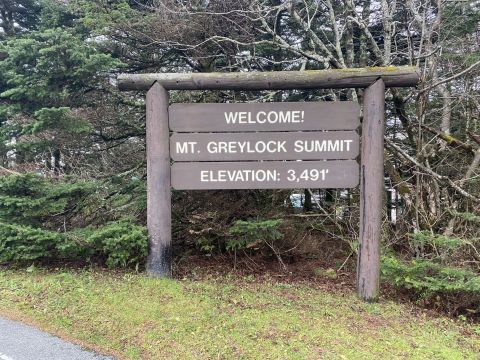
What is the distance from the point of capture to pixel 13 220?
521cm

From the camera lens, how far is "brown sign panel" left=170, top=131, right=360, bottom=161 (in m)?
4.46

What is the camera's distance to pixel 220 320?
3.79 m

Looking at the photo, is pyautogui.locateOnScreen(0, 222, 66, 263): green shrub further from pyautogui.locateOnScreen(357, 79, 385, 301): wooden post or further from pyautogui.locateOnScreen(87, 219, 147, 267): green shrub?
pyautogui.locateOnScreen(357, 79, 385, 301): wooden post

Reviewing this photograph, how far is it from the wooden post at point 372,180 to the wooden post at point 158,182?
2.44 meters

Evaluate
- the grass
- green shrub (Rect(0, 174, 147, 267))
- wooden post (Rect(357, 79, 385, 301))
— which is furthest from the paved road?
wooden post (Rect(357, 79, 385, 301))

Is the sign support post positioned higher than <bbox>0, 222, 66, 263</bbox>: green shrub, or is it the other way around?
the sign support post

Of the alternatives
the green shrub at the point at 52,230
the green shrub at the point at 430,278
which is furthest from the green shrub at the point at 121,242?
the green shrub at the point at 430,278

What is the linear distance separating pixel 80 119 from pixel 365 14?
6035 mm

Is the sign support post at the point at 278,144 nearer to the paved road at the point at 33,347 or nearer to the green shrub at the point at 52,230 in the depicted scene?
the green shrub at the point at 52,230

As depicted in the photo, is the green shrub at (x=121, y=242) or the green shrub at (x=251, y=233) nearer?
the green shrub at (x=121, y=242)

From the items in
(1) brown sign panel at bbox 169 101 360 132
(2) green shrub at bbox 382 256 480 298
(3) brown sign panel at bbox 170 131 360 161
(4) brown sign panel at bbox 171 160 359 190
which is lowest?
(2) green shrub at bbox 382 256 480 298

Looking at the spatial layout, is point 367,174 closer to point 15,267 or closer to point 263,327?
point 263,327

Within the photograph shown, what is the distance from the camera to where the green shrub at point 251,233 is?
5492 millimetres

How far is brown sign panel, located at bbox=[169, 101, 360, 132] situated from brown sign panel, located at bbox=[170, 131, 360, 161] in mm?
84
